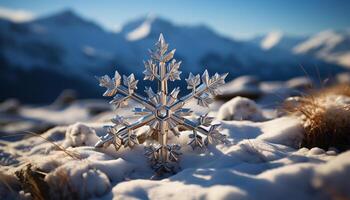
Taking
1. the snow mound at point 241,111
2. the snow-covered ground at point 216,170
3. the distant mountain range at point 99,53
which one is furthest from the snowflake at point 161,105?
the distant mountain range at point 99,53

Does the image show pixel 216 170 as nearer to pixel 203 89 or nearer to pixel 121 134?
pixel 203 89

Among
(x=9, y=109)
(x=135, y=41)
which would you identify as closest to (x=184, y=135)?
(x=9, y=109)

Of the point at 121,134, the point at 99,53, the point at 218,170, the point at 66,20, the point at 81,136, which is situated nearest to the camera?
the point at 218,170

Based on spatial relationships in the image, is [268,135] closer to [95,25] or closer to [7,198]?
[7,198]

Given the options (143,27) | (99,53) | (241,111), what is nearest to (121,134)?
(241,111)

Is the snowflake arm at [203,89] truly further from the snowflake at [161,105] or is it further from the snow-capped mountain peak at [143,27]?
the snow-capped mountain peak at [143,27]
